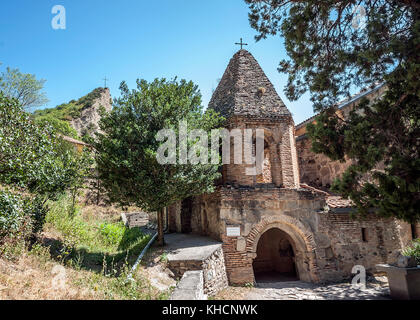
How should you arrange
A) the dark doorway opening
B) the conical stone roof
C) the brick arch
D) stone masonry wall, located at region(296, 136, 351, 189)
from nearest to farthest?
the brick arch
the conical stone roof
the dark doorway opening
stone masonry wall, located at region(296, 136, 351, 189)

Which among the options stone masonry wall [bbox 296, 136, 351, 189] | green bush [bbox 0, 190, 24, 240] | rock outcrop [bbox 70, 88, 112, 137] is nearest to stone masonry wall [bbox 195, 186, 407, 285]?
stone masonry wall [bbox 296, 136, 351, 189]

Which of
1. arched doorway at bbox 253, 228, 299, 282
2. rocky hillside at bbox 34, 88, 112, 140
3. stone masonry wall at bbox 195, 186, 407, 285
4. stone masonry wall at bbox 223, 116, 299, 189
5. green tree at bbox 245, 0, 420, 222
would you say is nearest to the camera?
green tree at bbox 245, 0, 420, 222

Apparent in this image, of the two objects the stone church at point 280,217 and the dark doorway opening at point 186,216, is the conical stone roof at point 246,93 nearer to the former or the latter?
the stone church at point 280,217

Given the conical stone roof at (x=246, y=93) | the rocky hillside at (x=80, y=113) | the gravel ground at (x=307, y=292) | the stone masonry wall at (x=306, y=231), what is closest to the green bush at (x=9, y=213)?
the gravel ground at (x=307, y=292)

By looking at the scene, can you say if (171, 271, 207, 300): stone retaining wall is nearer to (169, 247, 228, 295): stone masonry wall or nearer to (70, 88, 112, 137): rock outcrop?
(169, 247, 228, 295): stone masonry wall

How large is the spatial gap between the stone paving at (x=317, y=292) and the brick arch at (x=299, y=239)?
0.49 metres

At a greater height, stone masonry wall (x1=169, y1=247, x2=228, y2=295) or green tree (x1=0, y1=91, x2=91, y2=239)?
green tree (x1=0, y1=91, x2=91, y2=239)

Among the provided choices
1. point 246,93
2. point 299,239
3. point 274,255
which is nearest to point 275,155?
point 246,93

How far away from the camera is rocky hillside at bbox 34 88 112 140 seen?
32594 mm

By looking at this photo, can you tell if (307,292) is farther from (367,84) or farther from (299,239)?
(367,84)

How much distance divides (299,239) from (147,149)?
6.76 metres

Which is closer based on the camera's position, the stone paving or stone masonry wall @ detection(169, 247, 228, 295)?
stone masonry wall @ detection(169, 247, 228, 295)

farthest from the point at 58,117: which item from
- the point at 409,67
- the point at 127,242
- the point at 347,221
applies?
the point at 409,67

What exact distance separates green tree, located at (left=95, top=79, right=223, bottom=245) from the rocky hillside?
25.4 meters
